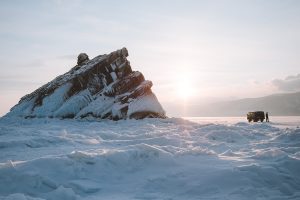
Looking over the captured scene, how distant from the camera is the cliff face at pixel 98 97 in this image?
61.0 feet

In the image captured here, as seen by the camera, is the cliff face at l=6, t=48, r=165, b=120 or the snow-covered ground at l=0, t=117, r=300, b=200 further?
the cliff face at l=6, t=48, r=165, b=120

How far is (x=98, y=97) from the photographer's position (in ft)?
62.6

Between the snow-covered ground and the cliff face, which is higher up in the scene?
the cliff face

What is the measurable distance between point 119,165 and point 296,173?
10.7ft

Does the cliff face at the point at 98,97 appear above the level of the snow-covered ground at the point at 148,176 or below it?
above

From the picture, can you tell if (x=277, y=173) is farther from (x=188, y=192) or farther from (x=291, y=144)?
(x=291, y=144)

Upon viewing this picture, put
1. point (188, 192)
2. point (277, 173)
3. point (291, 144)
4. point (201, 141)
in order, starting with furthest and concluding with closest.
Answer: point (201, 141) < point (291, 144) < point (277, 173) < point (188, 192)

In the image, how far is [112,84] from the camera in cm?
1992

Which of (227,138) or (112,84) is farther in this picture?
(112,84)

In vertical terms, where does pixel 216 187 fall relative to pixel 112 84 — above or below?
below

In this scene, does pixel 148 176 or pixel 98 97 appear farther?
pixel 98 97

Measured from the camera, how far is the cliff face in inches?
731

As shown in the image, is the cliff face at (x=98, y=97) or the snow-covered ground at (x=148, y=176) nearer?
the snow-covered ground at (x=148, y=176)

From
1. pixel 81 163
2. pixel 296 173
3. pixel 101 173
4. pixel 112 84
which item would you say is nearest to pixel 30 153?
pixel 81 163
